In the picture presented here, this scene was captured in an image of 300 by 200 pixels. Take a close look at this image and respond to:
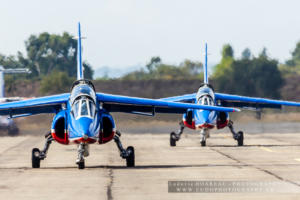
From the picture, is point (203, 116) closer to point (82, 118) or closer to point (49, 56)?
point (82, 118)

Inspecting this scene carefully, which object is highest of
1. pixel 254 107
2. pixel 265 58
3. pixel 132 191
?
pixel 265 58

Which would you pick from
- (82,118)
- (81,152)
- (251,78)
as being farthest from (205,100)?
(251,78)

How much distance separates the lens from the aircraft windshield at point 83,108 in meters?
21.9

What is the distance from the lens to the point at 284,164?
22922 millimetres

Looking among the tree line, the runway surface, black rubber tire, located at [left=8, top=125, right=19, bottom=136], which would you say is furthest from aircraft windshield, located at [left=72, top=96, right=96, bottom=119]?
the tree line

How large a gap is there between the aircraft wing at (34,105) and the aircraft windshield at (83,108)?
1.63 m

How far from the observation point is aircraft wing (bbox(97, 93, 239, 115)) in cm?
2423

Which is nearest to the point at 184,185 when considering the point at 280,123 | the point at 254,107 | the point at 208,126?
the point at 208,126

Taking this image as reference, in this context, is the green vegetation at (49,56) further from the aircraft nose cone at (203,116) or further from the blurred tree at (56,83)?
the aircraft nose cone at (203,116)

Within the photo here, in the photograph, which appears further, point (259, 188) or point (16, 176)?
point (16, 176)

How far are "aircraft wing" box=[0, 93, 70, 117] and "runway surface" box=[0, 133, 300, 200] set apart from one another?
1.69 m

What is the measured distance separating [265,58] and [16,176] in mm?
62175

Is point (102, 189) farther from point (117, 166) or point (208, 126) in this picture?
point (208, 126)

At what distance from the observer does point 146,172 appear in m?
20.9
